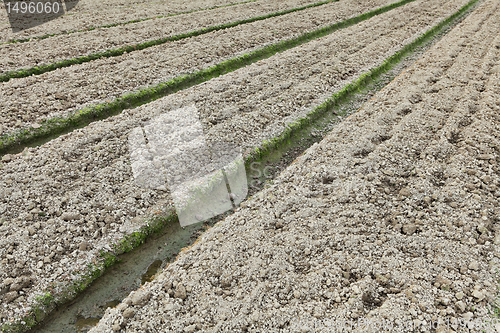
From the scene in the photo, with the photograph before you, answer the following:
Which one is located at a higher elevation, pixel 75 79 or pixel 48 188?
pixel 75 79

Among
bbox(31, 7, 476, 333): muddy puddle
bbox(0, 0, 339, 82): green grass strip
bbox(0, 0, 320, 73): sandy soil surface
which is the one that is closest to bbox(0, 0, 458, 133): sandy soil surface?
bbox(0, 0, 339, 82): green grass strip

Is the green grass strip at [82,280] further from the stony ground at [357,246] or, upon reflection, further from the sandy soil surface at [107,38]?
the sandy soil surface at [107,38]

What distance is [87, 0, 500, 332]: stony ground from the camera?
4.41 meters

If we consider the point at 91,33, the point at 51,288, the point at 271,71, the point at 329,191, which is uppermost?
the point at 91,33

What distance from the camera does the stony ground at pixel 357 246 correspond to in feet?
14.5

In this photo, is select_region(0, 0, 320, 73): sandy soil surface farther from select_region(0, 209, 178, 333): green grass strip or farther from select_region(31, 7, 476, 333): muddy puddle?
select_region(31, 7, 476, 333): muddy puddle

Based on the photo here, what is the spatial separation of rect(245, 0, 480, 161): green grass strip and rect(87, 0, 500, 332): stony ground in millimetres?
1286

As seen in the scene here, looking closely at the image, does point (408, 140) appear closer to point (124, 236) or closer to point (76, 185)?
point (124, 236)

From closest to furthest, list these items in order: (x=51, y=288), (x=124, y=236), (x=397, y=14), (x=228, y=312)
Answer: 1. (x=228, y=312)
2. (x=51, y=288)
3. (x=124, y=236)
4. (x=397, y=14)

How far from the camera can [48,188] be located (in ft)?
22.2

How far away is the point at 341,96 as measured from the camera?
10859 mm

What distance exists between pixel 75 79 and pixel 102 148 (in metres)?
4.31

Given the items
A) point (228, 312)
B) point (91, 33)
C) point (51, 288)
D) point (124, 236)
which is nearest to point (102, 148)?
point (124, 236)

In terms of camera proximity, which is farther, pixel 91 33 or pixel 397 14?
pixel 397 14
